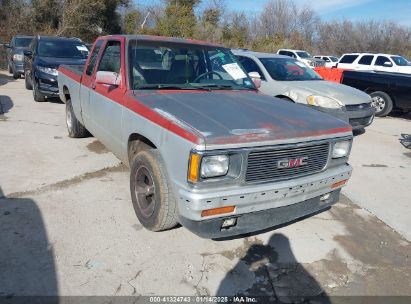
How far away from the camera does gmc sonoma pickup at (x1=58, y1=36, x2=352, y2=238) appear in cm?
295

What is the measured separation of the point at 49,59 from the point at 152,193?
7.68 meters

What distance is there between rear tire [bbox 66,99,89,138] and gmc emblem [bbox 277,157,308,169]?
422 cm

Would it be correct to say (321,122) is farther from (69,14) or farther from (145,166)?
(69,14)

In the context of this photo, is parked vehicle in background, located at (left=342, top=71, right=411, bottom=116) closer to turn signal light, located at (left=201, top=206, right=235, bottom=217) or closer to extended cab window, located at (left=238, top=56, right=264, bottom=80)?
extended cab window, located at (left=238, top=56, right=264, bottom=80)

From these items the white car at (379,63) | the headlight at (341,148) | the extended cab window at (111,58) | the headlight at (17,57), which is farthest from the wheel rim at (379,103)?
the headlight at (17,57)

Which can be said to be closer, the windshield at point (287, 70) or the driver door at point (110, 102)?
the driver door at point (110, 102)

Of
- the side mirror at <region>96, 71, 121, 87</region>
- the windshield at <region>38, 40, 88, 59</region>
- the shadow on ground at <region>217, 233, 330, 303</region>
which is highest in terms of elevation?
the side mirror at <region>96, 71, 121, 87</region>

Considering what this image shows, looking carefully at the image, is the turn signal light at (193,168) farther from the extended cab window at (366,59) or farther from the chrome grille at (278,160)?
the extended cab window at (366,59)

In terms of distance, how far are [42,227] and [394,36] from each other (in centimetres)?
5549

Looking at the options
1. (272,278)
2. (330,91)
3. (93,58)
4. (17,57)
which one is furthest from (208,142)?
(17,57)

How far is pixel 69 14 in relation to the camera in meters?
27.3

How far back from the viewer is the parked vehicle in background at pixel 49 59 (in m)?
9.45

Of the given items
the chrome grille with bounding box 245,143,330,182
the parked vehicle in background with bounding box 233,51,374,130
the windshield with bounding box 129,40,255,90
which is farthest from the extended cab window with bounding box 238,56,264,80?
the chrome grille with bounding box 245,143,330,182

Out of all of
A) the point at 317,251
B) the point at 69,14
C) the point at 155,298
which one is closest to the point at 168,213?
the point at 155,298
